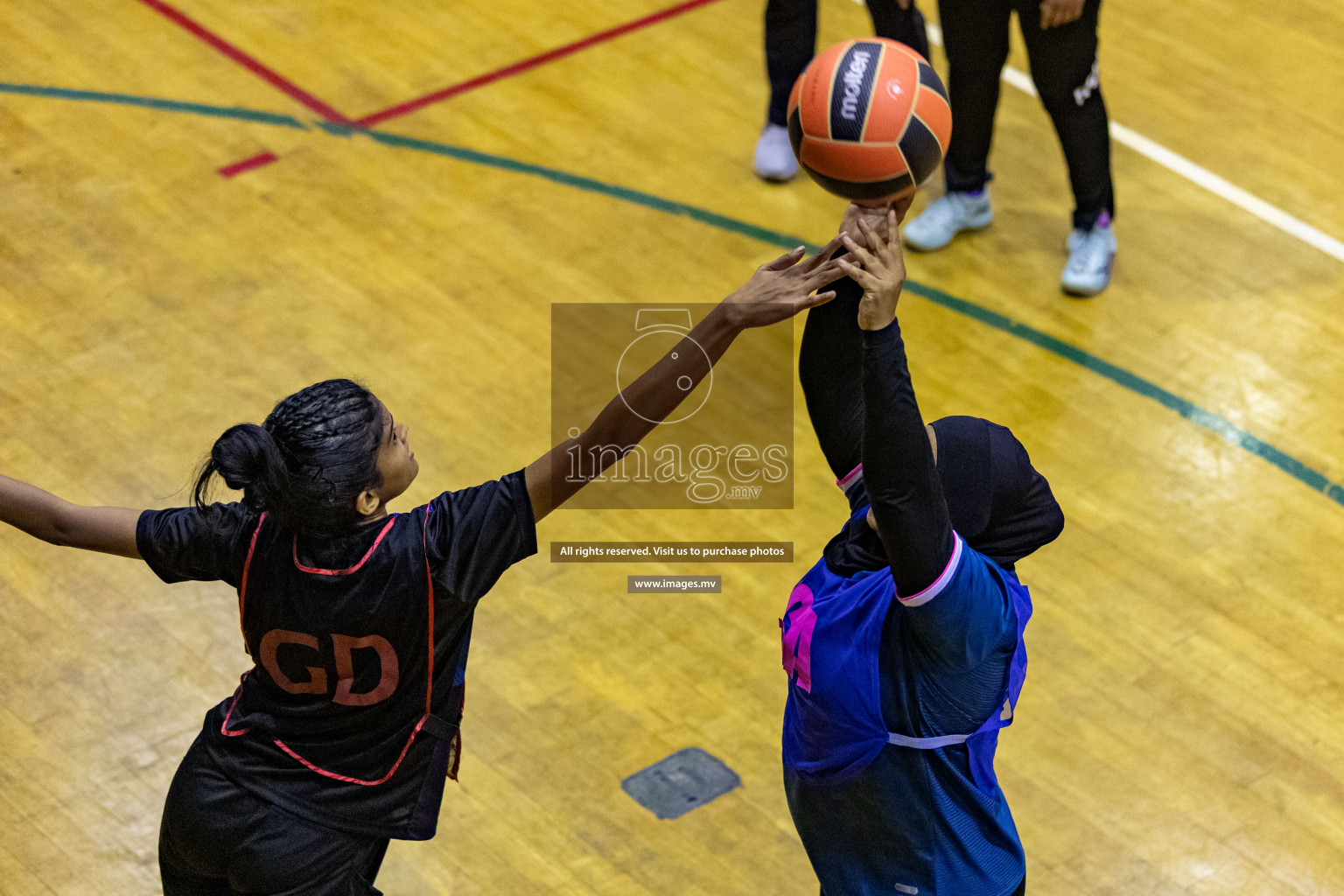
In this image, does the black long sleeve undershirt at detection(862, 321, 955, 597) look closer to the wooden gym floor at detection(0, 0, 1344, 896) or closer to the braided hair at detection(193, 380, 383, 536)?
the braided hair at detection(193, 380, 383, 536)

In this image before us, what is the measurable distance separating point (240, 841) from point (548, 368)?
8.45ft

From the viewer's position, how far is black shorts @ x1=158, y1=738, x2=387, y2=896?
2.40m

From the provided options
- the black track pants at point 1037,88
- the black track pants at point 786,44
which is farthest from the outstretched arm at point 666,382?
the black track pants at point 786,44

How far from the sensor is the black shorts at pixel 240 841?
2398 millimetres

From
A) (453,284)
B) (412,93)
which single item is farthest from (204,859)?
(412,93)

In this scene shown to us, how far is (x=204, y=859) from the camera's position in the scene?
243 cm

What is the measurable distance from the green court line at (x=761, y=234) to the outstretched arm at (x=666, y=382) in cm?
273

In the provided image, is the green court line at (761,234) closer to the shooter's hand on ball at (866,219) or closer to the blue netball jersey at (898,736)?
the blue netball jersey at (898,736)

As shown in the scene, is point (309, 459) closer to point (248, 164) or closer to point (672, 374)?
point (672, 374)

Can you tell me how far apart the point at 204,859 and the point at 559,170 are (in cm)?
368

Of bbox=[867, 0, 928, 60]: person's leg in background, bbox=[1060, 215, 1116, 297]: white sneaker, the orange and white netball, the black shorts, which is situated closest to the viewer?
the black shorts

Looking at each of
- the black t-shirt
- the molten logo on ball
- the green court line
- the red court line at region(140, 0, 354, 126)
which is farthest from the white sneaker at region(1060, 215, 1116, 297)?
the black t-shirt

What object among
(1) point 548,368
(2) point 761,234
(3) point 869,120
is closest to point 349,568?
(3) point 869,120

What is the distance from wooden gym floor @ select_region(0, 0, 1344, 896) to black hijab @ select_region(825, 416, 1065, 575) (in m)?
1.28
